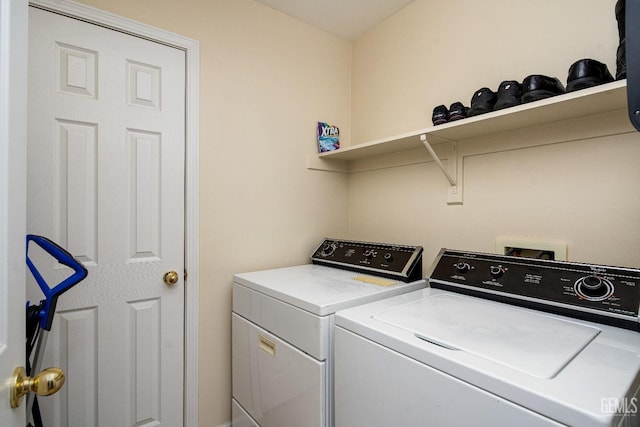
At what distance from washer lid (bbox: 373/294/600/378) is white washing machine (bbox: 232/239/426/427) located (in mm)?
255

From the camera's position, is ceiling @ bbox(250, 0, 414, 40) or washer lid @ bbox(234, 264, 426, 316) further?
ceiling @ bbox(250, 0, 414, 40)

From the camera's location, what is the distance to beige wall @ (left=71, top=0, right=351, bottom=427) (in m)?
1.70

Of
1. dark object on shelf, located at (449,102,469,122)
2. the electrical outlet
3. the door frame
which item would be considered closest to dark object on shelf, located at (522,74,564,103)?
dark object on shelf, located at (449,102,469,122)

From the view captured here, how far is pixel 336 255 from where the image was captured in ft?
6.35

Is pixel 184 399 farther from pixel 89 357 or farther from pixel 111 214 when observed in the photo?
pixel 111 214

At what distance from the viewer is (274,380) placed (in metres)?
1.37

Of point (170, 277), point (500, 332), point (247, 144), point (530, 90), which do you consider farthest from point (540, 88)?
point (170, 277)

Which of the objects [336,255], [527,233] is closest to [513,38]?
[527,233]

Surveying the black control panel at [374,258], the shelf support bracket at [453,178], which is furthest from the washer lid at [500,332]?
the shelf support bracket at [453,178]

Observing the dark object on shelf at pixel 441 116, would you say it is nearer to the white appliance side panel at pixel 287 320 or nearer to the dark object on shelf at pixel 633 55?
the dark object on shelf at pixel 633 55

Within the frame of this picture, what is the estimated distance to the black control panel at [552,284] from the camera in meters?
0.97

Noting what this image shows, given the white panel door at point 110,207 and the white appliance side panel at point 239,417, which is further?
the white appliance side panel at point 239,417

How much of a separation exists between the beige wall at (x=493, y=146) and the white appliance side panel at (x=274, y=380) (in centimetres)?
100

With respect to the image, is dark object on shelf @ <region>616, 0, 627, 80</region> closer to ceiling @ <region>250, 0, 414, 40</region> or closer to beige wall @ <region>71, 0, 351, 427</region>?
ceiling @ <region>250, 0, 414, 40</region>
